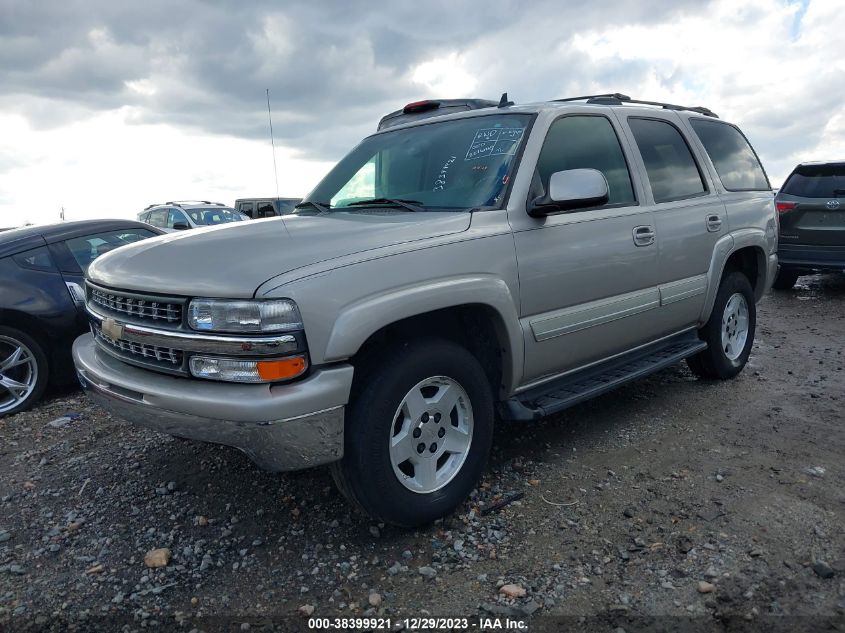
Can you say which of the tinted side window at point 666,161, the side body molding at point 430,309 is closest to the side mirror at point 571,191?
the side body molding at point 430,309

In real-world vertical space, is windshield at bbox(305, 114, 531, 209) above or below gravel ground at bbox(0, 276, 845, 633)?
above

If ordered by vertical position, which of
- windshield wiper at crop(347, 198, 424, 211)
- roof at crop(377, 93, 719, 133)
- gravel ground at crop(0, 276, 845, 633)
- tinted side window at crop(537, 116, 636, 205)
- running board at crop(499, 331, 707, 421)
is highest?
roof at crop(377, 93, 719, 133)

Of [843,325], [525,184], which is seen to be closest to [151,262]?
[525,184]

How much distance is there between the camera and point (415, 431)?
283 cm

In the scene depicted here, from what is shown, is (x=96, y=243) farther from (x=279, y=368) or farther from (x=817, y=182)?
(x=817, y=182)

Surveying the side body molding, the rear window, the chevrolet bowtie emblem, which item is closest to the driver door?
the side body molding

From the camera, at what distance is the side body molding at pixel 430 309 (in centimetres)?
249

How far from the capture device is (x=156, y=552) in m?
2.86

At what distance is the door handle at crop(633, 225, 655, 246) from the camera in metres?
3.84

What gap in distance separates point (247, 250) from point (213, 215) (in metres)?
11.4

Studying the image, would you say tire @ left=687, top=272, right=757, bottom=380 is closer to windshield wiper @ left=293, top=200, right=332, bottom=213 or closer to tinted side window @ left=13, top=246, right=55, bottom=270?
windshield wiper @ left=293, top=200, right=332, bottom=213

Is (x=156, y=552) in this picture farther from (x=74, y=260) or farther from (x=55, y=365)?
(x=74, y=260)

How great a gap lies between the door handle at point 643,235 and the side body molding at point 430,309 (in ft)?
3.80

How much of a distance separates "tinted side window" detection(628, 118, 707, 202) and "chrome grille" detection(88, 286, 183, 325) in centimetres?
296
